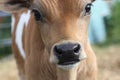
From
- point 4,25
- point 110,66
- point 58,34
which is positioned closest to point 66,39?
point 58,34

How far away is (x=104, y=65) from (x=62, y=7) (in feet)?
16.9

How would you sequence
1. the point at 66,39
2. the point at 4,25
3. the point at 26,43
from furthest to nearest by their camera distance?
the point at 4,25 < the point at 26,43 < the point at 66,39

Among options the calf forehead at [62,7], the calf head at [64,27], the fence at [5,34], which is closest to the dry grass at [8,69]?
the fence at [5,34]

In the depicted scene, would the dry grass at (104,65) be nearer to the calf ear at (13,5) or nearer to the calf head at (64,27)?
the calf ear at (13,5)

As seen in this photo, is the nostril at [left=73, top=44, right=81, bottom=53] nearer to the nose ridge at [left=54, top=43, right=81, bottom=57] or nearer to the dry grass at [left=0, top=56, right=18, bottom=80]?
the nose ridge at [left=54, top=43, right=81, bottom=57]

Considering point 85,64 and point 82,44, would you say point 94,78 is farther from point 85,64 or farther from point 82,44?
point 82,44

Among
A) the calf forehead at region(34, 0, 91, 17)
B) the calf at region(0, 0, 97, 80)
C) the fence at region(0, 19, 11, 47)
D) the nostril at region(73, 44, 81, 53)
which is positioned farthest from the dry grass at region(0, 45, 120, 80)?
the nostril at region(73, 44, 81, 53)

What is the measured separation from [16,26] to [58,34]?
249 cm

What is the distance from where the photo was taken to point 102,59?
33.3 feet

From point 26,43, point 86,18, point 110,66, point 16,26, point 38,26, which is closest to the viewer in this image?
point 86,18

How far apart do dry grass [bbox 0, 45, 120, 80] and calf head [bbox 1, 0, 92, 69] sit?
147 inches

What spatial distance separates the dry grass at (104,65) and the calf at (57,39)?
3.14 meters

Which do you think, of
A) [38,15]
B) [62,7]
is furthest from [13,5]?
[62,7]

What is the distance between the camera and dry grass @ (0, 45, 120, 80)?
8727mm
